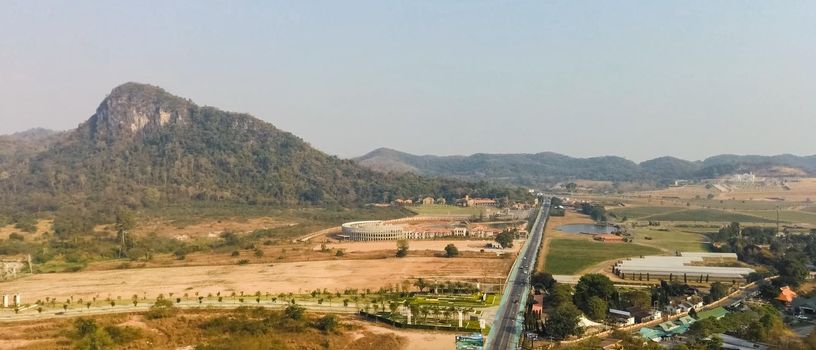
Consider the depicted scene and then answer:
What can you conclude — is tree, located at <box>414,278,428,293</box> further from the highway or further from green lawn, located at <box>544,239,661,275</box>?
green lawn, located at <box>544,239,661,275</box>

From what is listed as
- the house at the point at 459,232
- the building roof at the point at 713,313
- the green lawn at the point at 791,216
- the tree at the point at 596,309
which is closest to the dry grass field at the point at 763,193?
the green lawn at the point at 791,216

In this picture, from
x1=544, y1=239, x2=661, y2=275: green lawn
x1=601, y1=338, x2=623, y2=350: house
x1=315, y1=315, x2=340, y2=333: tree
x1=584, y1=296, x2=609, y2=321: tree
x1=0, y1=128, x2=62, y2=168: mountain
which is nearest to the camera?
x1=601, y1=338, x2=623, y2=350: house

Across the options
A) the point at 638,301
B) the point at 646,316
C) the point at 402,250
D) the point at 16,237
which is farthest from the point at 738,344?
the point at 16,237

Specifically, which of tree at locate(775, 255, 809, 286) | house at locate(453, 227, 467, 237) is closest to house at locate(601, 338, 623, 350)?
tree at locate(775, 255, 809, 286)

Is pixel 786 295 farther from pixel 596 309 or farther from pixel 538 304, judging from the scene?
pixel 538 304

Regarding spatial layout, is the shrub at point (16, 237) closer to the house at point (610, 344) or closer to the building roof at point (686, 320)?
the house at point (610, 344)
